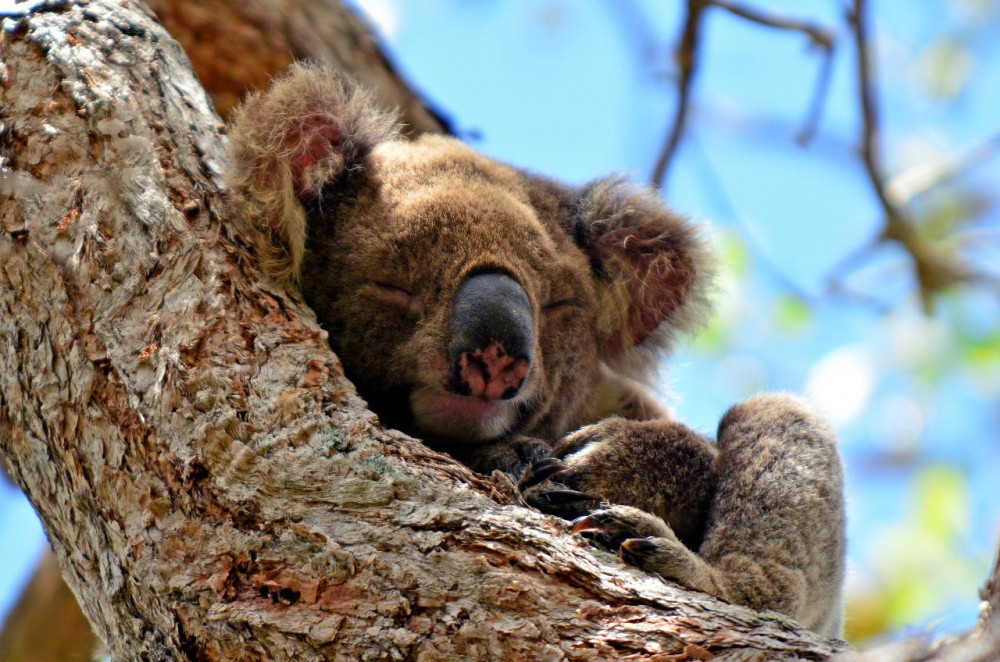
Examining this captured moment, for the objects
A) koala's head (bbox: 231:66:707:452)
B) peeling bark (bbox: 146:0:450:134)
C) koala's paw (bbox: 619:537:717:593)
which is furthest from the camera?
peeling bark (bbox: 146:0:450:134)

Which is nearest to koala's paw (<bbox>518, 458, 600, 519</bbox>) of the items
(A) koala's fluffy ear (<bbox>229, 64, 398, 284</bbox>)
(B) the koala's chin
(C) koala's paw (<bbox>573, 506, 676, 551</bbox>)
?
(C) koala's paw (<bbox>573, 506, 676, 551</bbox>)

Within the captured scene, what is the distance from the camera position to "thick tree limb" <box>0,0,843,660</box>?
2.13m

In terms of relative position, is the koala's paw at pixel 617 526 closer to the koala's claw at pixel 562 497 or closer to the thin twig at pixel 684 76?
the koala's claw at pixel 562 497

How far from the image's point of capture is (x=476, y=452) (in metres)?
3.15

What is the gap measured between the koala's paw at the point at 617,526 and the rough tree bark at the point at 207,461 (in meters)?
0.09

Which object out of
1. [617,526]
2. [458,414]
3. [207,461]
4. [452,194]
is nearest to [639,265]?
[452,194]

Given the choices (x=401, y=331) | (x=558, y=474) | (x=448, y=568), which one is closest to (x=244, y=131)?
(x=401, y=331)

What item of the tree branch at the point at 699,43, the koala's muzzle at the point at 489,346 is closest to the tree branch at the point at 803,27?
the tree branch at the point at 699,43

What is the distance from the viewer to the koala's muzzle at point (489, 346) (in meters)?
2.80

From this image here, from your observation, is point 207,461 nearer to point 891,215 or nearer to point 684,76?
point 684,76

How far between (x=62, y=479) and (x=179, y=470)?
404 mm

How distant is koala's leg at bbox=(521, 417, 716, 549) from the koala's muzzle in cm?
29

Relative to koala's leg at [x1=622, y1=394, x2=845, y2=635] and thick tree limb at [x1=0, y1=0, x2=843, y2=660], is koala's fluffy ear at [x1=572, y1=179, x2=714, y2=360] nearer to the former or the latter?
koala's leg at [x1=622, y1=394, x2=845, y2=635]

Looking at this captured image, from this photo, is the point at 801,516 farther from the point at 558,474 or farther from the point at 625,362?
the point at 625,362
